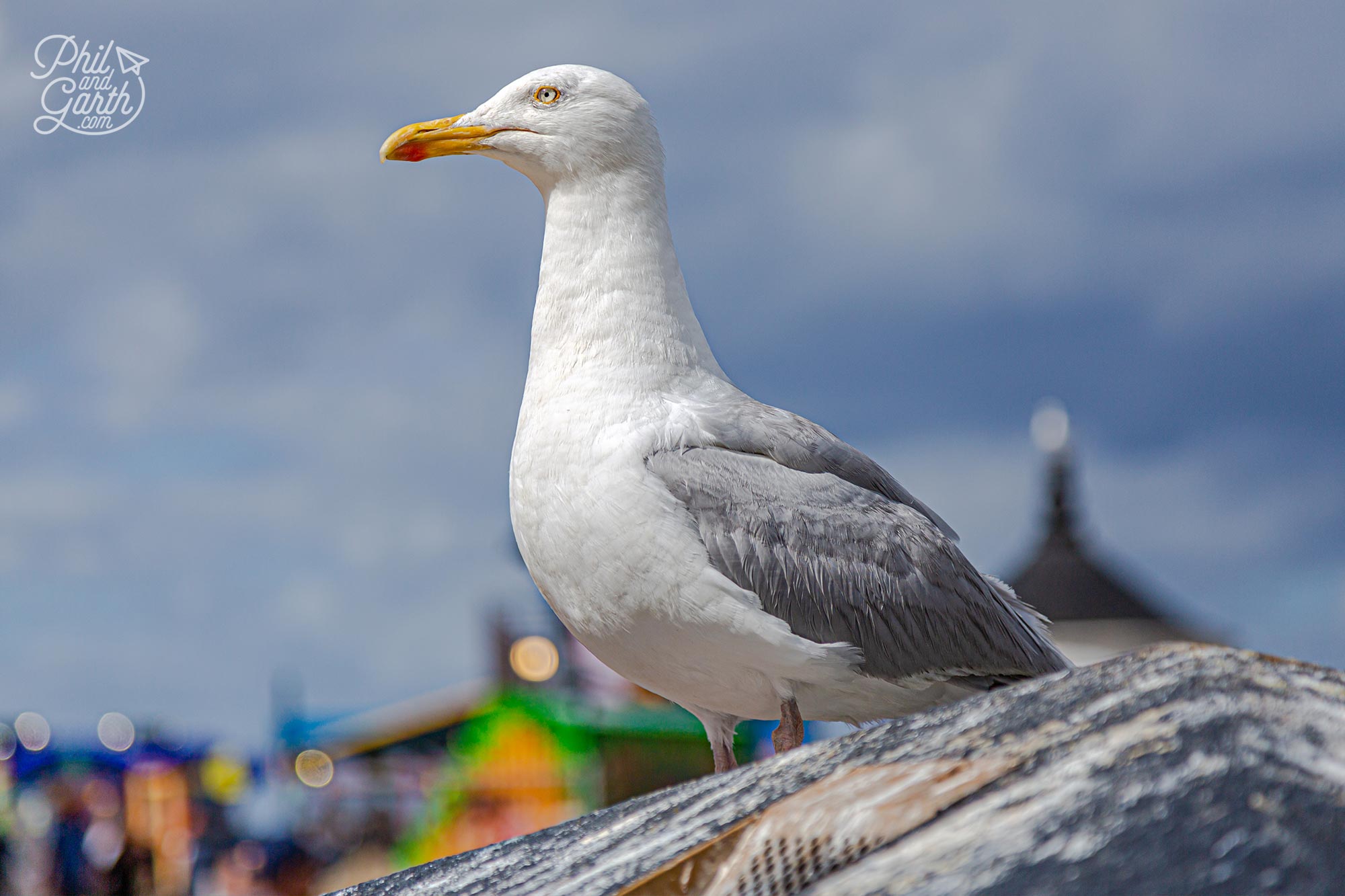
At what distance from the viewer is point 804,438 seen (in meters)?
4.77

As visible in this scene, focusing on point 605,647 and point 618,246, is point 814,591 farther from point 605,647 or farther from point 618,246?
point 618,246

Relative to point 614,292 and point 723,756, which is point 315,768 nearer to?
point 723,756

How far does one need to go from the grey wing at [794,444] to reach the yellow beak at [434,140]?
4.82 ft

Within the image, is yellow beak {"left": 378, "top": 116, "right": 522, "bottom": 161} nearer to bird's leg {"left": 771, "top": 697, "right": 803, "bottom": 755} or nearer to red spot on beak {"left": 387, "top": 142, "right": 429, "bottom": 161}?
red spot on beak {"left": 387, "top": 142, "right": 429, "bottom": 161}

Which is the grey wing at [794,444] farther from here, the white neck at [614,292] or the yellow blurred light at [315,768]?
the yellow blurred light at [315,768]

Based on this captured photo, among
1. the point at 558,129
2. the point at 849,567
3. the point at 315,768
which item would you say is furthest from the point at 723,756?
the point at 315,768

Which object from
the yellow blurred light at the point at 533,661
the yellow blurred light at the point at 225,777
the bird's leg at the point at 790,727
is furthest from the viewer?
the yellow blurred light at the point at 225,777

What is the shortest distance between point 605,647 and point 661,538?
492mm

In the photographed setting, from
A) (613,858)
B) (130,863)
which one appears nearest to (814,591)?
(613,858)

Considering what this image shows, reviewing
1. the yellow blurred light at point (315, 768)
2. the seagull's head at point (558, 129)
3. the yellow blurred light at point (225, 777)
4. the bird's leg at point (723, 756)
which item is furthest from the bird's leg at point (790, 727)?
the yellow blurred light at point (225, 777)

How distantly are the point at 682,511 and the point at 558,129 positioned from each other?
168 cm

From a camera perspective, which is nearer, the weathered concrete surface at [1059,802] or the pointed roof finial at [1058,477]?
the weathered concrete surface at [1059,802]

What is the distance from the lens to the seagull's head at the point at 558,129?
16.6 ft

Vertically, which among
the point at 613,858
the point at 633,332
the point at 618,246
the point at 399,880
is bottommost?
the point at 399,880
